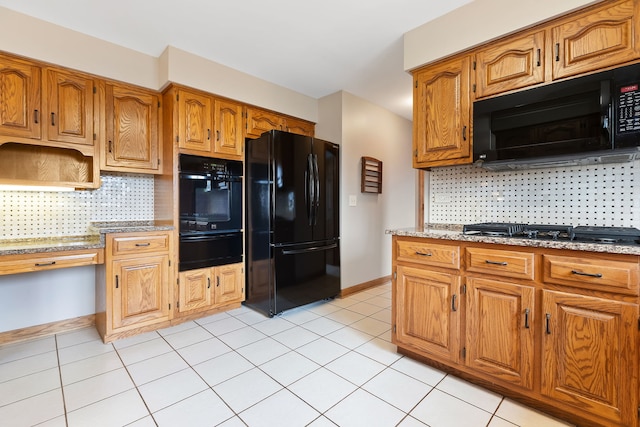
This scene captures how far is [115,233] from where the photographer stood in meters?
2.37

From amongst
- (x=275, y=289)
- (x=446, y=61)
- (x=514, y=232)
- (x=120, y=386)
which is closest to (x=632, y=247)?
(x=514, y=232)

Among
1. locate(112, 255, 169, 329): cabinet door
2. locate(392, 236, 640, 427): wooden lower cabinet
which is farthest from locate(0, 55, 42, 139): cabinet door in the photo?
locate(392, 236, 640, 427): wooden lower cabinet

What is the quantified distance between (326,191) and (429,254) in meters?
1.63

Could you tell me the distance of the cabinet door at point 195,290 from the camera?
9.12 feet

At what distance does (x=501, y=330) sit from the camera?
1675 mm

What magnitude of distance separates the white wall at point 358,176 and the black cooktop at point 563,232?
6.25 feet

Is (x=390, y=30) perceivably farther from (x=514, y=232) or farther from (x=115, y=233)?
(x=115, y=233)

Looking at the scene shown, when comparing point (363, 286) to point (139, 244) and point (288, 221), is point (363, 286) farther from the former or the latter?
point (139, 244)

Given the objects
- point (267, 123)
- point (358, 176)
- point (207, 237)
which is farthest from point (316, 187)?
point (207, 237)

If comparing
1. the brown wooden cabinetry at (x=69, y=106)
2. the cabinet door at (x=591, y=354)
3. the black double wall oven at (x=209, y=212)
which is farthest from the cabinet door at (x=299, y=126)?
the cabinet door at (x=591, y=354)

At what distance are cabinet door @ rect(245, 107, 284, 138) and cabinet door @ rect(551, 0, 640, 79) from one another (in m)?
2.65

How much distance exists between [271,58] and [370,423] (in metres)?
3.06

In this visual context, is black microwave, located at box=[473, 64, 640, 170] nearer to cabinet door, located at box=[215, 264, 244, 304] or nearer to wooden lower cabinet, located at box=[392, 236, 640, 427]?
wooden lower cabinet, located at box=[392, 236, 640, 427]

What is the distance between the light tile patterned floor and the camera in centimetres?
153
